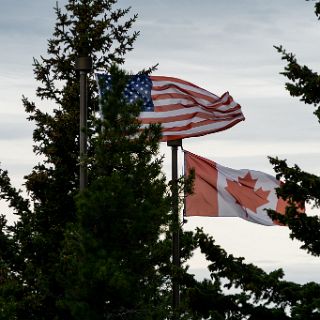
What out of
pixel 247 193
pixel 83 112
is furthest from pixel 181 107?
pixel 83 112

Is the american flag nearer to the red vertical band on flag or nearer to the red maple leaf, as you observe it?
the red vertical band on flag

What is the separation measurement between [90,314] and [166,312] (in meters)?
2.43

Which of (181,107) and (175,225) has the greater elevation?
(181,107)

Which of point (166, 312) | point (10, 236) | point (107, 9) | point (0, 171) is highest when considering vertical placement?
point (107, 9)

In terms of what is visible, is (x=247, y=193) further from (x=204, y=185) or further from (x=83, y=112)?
(x=83, y=112)

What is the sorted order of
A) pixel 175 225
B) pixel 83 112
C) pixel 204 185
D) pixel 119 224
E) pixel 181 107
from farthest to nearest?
pixel 204 185 → pixel 181 107 → pixel 175 225 → pixel 83 112 → pixel 119 224

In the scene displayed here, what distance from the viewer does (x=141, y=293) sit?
22328mm

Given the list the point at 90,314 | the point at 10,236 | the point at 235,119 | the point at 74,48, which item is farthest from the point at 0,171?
the point at 90,314

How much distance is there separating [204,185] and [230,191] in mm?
746

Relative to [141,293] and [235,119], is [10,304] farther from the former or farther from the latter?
[235,119]

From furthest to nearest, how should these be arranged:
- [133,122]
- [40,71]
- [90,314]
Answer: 1. [40,71]
2. [133,122]
3. [90,314]

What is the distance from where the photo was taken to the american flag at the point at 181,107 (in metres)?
26.1

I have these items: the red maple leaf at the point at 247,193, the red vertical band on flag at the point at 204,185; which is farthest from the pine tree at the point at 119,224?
the red maple leaf at the point at 247,193

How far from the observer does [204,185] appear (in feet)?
90.0
